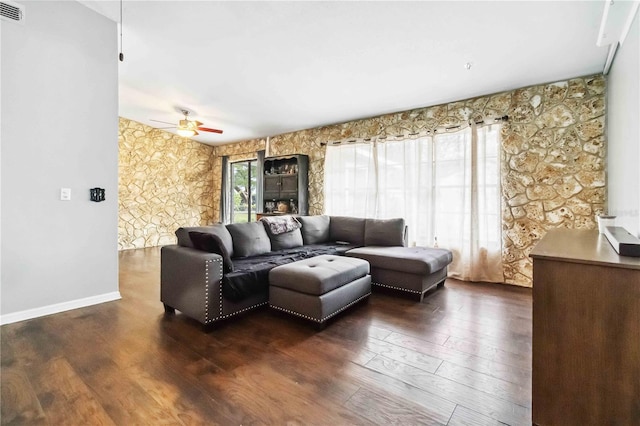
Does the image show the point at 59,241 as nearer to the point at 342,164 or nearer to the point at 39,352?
the point at 39,352

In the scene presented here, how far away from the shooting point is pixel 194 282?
238cm

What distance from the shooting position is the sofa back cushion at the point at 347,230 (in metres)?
4.29

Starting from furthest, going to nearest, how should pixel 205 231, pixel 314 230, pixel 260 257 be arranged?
pixel 314 230, pixel 260 257, pixel 205 231

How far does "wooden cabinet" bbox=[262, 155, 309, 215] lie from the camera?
5.61 meters

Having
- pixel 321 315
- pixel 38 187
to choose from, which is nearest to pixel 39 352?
pixel 38 187

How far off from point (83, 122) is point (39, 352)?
7.13 ft

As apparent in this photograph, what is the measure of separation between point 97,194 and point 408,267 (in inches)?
136

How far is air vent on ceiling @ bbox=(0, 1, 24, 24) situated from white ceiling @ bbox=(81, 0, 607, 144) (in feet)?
1.98

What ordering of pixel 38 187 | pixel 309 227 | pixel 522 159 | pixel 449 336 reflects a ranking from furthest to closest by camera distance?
pixel 309 227, pixel 522 159, pixel 38 187, pixel 449 336

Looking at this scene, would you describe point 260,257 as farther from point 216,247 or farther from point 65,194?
point 65,194

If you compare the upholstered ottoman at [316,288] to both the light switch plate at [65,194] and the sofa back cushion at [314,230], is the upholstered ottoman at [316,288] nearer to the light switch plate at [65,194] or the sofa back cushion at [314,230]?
the sofa back cushion at [314,230]

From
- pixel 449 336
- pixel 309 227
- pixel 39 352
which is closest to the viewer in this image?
pixel 39 352

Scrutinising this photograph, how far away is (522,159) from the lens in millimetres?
3555

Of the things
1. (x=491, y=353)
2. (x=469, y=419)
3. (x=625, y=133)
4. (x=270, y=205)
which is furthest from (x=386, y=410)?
(x=270, y=205)
